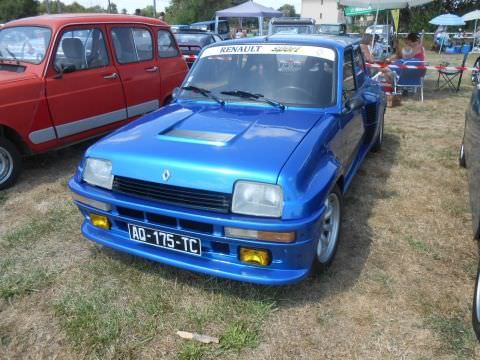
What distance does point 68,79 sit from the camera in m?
4.67

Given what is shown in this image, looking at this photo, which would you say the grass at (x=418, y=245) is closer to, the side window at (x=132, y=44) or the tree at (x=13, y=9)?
the side window at (x=132, y=44)

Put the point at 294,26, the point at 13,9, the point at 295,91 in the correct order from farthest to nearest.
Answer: the point at 13,9 < the point at 294,26 < the point at 295,91

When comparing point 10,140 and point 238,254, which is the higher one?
point 10,140

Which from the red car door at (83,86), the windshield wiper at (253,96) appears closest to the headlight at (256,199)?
the windshield wiper at (253,96)

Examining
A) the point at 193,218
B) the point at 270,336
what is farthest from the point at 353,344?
the point at 193,218

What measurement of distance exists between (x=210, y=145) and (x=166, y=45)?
4166 mm

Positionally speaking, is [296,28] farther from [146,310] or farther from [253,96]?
[146,310]

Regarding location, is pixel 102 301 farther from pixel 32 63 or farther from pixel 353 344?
pixel 32 63

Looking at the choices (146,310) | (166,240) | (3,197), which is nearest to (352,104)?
(166,240)

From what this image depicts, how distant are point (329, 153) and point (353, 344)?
1.24 metres

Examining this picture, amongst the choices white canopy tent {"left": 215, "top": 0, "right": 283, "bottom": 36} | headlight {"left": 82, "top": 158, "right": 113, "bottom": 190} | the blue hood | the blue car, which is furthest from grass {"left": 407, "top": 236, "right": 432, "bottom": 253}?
white canopy tent {"left": 215, "top": 0, "right": 283, "bottom": 36}

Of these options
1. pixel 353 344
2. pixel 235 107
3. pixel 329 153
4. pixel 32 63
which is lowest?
pixel 353 344

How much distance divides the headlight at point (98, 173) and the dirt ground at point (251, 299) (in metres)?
0.73

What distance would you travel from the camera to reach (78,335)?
7.79 ft
